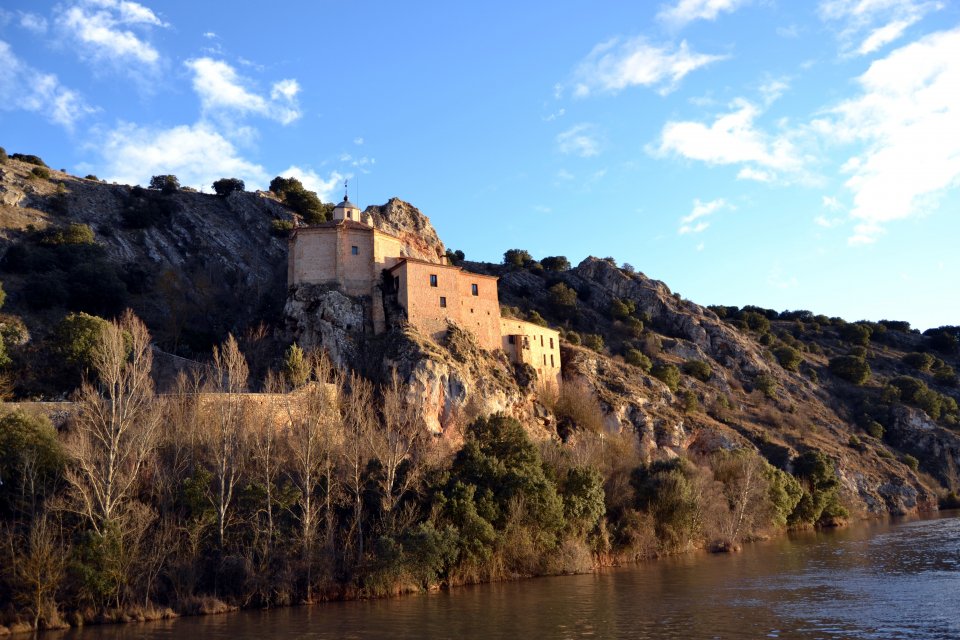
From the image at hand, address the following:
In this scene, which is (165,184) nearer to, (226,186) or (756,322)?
(226,186)

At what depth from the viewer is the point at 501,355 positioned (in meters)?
60.4

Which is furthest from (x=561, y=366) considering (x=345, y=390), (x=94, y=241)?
(x=94, y=241)

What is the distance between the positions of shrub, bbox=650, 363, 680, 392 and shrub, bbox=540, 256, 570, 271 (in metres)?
39.5

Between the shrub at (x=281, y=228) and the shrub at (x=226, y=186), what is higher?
the shrub at (x=226, y=186)

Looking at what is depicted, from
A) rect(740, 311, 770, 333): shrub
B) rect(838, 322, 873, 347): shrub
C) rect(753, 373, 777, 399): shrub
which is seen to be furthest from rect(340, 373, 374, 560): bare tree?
rect(838, 322, 873, 347): shrub

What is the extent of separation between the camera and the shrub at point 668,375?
78375mm

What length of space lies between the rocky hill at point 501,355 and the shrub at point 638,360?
0.50 feet

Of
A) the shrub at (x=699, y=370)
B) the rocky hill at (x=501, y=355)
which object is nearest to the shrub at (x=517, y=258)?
the rocky hill at (x=501, y=355)

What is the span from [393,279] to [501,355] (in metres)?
10.5

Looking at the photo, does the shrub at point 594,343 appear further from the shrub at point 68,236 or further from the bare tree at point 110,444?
the bare tree at point 110,444

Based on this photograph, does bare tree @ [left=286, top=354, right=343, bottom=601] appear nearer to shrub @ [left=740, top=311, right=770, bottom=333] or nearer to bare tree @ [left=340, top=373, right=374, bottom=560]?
bare tree @ [left=340, top=373, right=374, bottom=560]

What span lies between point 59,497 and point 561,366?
44550 mm

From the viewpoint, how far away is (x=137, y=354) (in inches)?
1457

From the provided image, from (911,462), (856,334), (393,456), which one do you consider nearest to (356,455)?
(393,456)
